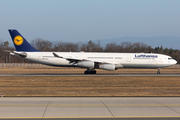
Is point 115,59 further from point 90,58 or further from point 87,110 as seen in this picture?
point 87,110

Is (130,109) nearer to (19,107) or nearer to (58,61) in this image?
(19,107)

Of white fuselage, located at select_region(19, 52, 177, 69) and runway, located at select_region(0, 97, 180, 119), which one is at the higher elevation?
white fuselage, located at select_region(19, 52, 177, 69)

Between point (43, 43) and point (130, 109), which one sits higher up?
point (43, 43)

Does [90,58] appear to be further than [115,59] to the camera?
Yes

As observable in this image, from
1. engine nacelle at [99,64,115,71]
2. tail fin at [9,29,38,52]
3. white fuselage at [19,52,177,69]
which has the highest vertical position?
tail fin at [9,29,38,52]

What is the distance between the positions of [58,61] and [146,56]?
15528 millimetres

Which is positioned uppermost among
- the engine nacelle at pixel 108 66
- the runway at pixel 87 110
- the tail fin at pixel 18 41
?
the tail fin at pixel 18 41

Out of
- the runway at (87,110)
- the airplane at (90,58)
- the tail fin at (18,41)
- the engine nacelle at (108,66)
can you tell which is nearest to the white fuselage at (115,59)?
the airplane at (90,58)

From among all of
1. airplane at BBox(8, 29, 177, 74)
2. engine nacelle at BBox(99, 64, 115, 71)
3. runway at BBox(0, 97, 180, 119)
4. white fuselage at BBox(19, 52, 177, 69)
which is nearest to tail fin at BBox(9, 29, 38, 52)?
airplane at BBox(8, 29, 177, 74)

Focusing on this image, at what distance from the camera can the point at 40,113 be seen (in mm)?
10570

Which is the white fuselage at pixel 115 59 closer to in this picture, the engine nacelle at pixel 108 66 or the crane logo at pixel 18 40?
the engine nacelle at pixel 108 66

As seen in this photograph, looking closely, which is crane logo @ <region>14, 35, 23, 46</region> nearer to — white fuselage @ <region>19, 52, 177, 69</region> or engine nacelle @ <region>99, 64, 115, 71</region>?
white fuselage @ <region>19, 52, 177, 69</region>

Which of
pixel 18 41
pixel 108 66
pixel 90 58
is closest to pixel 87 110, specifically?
pixel 108 66

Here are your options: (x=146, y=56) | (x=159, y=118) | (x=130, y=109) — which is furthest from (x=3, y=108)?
(x=146, y=56)
